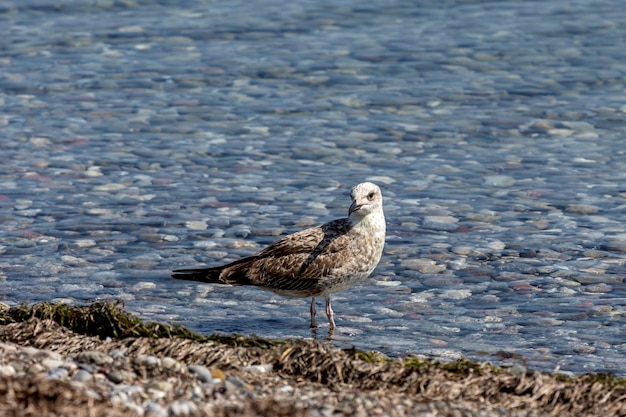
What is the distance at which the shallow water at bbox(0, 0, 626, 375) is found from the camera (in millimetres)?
9578

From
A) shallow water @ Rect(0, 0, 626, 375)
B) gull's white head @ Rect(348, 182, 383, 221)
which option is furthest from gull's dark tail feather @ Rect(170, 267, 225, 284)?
gull's white head @ Rect(348, 182, 383, 221)

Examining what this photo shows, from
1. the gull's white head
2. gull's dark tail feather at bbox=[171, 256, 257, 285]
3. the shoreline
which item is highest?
the gull's white head

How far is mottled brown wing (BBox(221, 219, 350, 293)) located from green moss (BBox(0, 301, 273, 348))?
1368mm

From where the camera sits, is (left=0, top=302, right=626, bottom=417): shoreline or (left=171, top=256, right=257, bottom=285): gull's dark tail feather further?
(left=171, top=256, right=257, bottom=285): gull's dark tail feather

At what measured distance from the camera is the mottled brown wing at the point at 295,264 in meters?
8.98

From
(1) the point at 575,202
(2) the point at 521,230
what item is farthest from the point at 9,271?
(1) the point at 575,202

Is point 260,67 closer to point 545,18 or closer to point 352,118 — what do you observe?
point 352,118

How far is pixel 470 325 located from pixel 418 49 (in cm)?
975

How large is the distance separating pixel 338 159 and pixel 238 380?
739 cm

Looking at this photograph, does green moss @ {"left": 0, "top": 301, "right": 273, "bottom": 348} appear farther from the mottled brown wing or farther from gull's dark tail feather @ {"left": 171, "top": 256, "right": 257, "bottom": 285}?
the mottled brown wing

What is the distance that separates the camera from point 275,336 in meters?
8.96

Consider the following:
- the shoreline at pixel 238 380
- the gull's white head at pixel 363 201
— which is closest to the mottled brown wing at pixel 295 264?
the gull's white head at pixel 363 201

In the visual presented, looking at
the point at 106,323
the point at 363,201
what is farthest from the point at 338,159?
the point at 106,323

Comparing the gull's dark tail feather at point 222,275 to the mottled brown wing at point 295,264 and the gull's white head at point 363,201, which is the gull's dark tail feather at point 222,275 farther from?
the gull's white head at point 363,201
